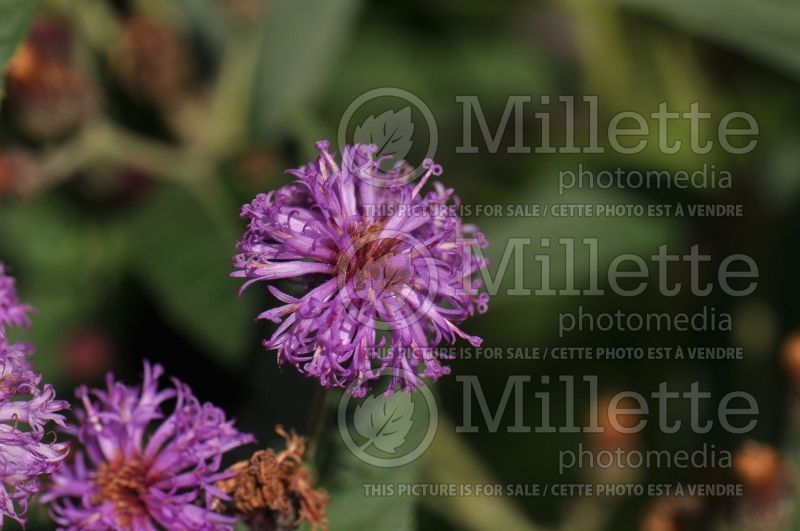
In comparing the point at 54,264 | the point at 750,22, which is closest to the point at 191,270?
the point at 54,264

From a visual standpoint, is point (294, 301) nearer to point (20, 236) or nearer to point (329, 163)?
point (329, 163)

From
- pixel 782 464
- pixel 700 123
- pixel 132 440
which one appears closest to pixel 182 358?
pixel 132 440

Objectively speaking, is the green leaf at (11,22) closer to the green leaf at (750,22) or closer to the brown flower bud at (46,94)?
the brown flower bud at (46,94)

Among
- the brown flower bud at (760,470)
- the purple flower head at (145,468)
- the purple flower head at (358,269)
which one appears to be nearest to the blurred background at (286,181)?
the brown flower bud at (760,470)

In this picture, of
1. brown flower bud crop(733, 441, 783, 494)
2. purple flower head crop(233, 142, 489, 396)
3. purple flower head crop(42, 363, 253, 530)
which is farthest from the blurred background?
purple flower head crop(233, 142, 489, 396)

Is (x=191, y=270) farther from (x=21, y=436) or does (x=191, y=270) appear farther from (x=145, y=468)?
(x=21, y=436)
